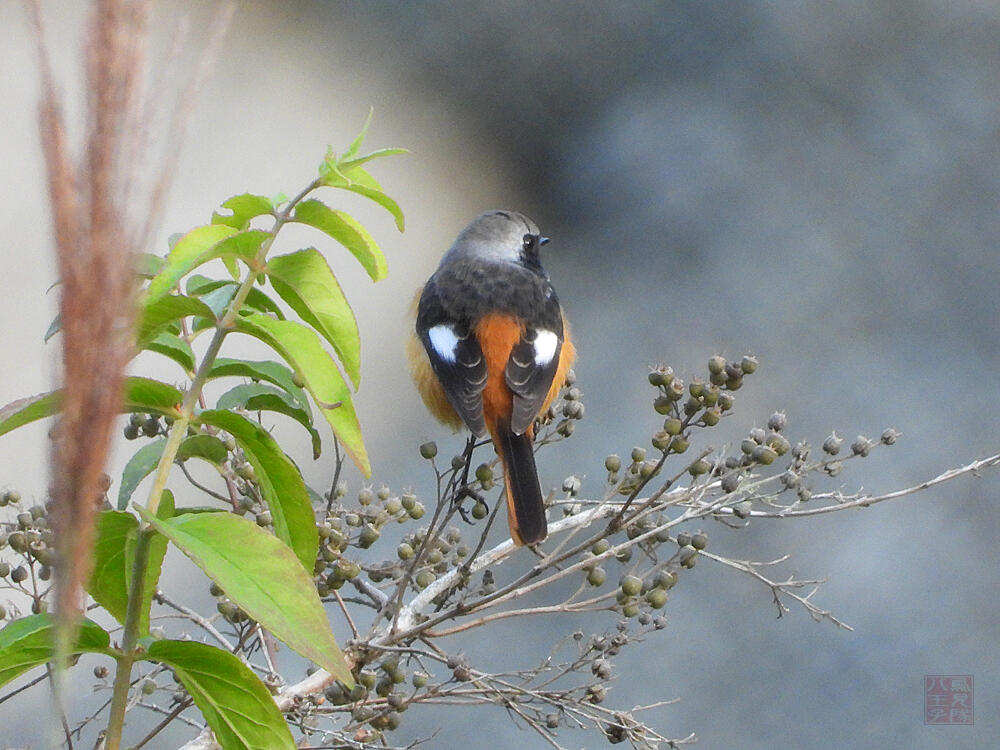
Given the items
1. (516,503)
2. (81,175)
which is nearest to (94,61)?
(81,175)

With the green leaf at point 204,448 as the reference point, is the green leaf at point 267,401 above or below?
above

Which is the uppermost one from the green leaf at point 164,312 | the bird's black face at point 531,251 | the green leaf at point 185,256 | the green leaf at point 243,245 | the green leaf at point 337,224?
the bird's black face at point 531,251

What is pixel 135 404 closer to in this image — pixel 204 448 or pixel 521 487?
pixel 204 448

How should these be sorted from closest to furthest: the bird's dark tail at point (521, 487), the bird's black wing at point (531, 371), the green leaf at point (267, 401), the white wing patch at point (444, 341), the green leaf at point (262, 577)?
the green leaf at point (262, 577), the green leaf at point (267, 401), the bird's dark tail at point (521, 487), the bird's black wing at point (531, 371), the white wing patch at point (444, 341)

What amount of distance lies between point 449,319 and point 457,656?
68cm

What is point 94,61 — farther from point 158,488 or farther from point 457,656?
point 457,656

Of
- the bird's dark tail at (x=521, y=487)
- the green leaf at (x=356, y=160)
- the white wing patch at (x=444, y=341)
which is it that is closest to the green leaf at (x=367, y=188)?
the green leaf at (x=356, y=160)

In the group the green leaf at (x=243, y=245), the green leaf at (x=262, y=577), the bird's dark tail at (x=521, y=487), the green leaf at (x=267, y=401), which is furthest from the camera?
the bird's dark tail at (x=521, y=487)

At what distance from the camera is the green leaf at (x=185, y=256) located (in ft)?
1.84

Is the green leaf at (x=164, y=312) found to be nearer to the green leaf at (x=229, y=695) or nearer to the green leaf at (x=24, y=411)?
the green leaf at (x=24, y=411)

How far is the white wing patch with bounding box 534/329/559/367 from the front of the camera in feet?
4.66

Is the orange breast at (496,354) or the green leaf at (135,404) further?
the orange breast at (496,354)

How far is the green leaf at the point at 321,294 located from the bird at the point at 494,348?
20.1 inches

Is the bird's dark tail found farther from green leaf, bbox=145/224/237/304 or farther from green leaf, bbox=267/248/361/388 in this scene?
green leaf, bbox=145/224/237/304
